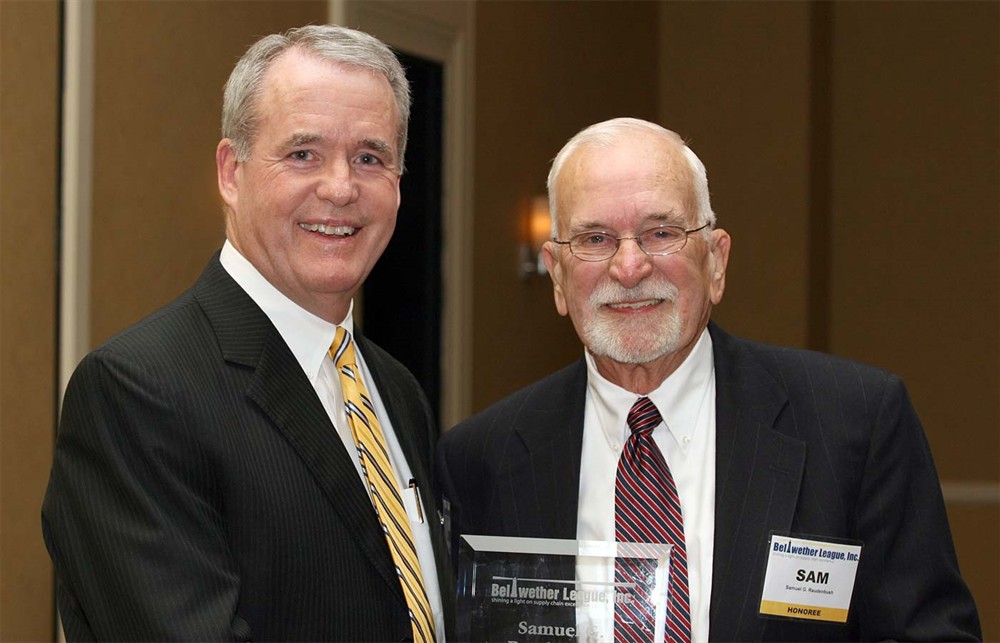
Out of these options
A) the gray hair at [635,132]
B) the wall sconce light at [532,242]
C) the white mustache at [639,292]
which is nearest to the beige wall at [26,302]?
the gray hair at [635,132]

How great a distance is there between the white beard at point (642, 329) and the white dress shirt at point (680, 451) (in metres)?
0.10

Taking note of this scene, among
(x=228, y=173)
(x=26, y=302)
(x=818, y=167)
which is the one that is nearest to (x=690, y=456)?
(x=228, y=173)

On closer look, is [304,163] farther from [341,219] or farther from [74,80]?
[74,80]

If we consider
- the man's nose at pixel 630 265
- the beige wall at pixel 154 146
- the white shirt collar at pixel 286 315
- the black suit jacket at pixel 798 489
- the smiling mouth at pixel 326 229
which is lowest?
the black suit jacket at pixel 798 489

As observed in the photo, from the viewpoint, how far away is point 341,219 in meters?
2.44

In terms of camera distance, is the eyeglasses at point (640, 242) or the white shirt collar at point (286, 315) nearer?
the white shirt collar at point (286, 315)

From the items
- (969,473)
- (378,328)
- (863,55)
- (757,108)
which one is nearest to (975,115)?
(863,55)

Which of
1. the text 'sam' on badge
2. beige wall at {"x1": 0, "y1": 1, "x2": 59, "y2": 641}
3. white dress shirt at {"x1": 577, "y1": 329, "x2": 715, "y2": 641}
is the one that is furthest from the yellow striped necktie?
beige wall at {"x1": 0, "y1": 1, "x2": 59, "y2": 641}

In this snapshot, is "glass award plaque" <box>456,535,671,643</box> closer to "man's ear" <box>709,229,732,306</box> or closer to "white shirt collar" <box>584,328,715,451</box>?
"white shirt collar" <box>584,328,715,451</box>

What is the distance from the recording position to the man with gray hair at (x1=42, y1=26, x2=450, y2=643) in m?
2.05

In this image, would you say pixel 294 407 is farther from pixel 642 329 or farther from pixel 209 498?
pixel 642 329

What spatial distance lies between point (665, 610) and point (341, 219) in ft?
3.23

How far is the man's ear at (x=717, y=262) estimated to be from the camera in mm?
2689

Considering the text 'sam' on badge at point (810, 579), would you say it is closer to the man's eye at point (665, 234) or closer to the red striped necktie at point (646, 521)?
the red striped necktie at point (646, 521)
